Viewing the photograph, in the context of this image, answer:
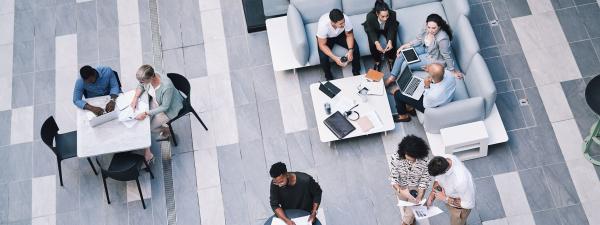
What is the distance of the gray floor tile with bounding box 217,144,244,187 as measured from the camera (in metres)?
7.91

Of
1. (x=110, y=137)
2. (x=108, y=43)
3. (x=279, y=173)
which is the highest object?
(x=108, y=43)

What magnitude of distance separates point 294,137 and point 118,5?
128 inches

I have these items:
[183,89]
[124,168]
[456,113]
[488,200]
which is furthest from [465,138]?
[124,168]

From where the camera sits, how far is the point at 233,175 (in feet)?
26.0

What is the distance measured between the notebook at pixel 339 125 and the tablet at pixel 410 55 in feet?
3.45

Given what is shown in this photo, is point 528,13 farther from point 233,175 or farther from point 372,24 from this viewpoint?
point 233,175

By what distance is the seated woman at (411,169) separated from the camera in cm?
604

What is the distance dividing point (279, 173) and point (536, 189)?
3.28 metres

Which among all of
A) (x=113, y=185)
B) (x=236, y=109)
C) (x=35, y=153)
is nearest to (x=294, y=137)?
(x=236, y=109)

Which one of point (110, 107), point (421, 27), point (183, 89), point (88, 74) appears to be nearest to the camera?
point (88, 74)

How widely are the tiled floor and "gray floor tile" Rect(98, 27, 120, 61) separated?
2cm

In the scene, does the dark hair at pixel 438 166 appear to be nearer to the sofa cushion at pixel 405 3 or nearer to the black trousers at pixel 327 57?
the black trousers at pixel 327 57

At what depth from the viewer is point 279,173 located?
227 inches

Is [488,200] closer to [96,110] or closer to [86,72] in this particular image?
[96,110]
